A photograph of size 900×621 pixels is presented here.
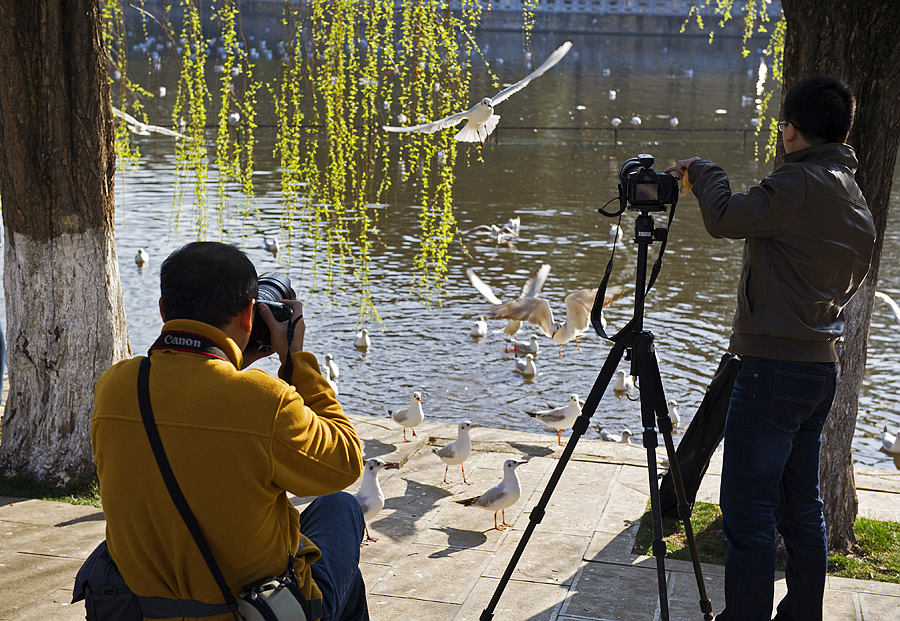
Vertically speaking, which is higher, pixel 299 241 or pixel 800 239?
pixel 800 239

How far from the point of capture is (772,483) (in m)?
2.82

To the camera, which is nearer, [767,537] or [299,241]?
[767,537]

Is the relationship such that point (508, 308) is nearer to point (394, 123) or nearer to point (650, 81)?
point (394, 123)

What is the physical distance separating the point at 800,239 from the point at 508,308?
4544 mm

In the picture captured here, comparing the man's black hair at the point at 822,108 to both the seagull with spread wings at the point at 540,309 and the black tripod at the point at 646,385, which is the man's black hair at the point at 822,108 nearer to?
the black tripod at the point at 646,385

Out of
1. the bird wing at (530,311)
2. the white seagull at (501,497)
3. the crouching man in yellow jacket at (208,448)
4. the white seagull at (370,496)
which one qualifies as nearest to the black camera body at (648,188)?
the crouching man in yellow jacket at (208,448)

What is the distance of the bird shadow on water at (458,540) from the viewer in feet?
12.9

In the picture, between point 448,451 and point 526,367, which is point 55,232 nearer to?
point 448,451

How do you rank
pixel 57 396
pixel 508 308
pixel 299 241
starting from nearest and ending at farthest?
pixel 57 396 < pixel 508 308 < pixel 299 241

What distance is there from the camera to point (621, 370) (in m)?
9.02

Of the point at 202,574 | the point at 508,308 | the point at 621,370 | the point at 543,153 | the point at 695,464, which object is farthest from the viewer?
the point at 543,153

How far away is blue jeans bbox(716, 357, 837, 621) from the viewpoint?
2.80 meters

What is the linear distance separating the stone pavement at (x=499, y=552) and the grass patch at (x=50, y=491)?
0.29 feet

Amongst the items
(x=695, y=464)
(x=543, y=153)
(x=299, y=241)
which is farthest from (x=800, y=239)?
(x=543, y=153)
